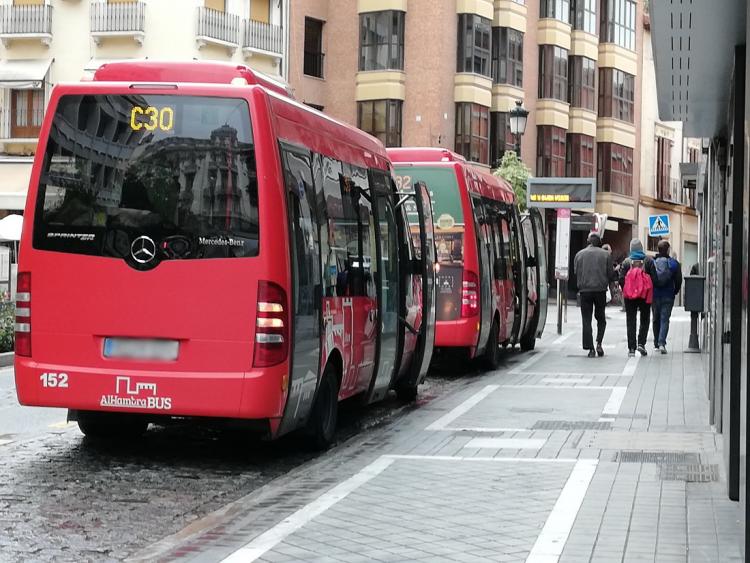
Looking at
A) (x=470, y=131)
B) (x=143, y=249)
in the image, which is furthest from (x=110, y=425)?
(x=470, y=131)

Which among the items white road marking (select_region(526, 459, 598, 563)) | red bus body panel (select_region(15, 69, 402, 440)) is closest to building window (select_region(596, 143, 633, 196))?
white road marking (select_region(526, 459, 598, 563))

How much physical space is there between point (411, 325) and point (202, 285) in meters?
4.87

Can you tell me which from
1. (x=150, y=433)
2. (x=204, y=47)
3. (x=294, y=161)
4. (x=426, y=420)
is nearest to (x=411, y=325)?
(x=426, y=420)

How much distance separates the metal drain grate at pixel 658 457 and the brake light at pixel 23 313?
453cm

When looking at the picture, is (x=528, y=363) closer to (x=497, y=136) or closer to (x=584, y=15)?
(x=497, y=136)

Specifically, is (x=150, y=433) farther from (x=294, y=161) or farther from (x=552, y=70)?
(x=552, y=70)

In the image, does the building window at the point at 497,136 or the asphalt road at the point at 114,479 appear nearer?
the asphalt road at the point at 114,479

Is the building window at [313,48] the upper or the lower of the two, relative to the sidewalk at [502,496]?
upper

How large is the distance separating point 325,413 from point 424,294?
379 cm

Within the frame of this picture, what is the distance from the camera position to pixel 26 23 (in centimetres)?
4431

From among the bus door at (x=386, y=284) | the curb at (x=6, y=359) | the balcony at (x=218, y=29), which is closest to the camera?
the bus door at (x=386, y=284)

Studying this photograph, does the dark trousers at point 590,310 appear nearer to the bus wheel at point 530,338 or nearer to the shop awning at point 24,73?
the bus wheel at point 530,338

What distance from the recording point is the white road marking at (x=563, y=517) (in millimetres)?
7043

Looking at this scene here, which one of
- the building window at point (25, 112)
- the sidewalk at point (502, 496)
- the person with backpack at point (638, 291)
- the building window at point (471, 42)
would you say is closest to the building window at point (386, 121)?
the building window at point (471, 42)
